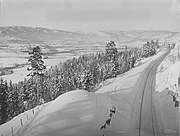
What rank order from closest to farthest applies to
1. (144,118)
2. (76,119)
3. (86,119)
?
(76,119) < (86,119) < (144,118)

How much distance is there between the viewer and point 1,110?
51.2 metres

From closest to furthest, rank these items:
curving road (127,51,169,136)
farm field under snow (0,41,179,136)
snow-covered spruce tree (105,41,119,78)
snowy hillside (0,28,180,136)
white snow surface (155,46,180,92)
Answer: farm field under snow (0,41,179,136) < snowy hillside (0,28,180,136) < curving road (127,51,169,136) < white snow surface (155,46,180,92) < snow-covered spruce tree (105,41,119,78)

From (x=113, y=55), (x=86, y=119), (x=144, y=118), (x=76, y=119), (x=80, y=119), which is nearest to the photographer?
(x=76, y=119)

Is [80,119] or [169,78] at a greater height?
[169,78]

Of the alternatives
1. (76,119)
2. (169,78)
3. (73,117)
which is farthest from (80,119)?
(169,78)

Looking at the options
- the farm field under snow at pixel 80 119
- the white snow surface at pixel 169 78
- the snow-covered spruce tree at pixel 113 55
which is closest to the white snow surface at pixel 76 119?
the farm field under snow at pixel 80 119

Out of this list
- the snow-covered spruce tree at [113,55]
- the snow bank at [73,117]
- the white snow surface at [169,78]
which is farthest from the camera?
the snow-covered spruce tree at [113,55]

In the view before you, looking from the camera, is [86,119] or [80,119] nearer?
[80,119]

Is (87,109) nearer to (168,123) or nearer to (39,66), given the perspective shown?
(168,123)

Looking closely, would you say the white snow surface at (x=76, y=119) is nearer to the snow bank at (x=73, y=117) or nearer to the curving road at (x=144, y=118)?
the snow bank at (x=73, y=117)

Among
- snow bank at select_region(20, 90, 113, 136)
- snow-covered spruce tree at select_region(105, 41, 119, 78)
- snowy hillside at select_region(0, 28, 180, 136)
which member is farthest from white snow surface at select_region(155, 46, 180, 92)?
snow bank at select_region(20, 90, 113, 136)

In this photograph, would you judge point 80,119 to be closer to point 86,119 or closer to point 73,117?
point 86,119

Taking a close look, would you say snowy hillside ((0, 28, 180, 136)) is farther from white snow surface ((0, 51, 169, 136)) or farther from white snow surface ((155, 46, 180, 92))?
white snow surface ((155, 46, 180, 92))

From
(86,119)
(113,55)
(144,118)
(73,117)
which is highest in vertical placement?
(113,55)
